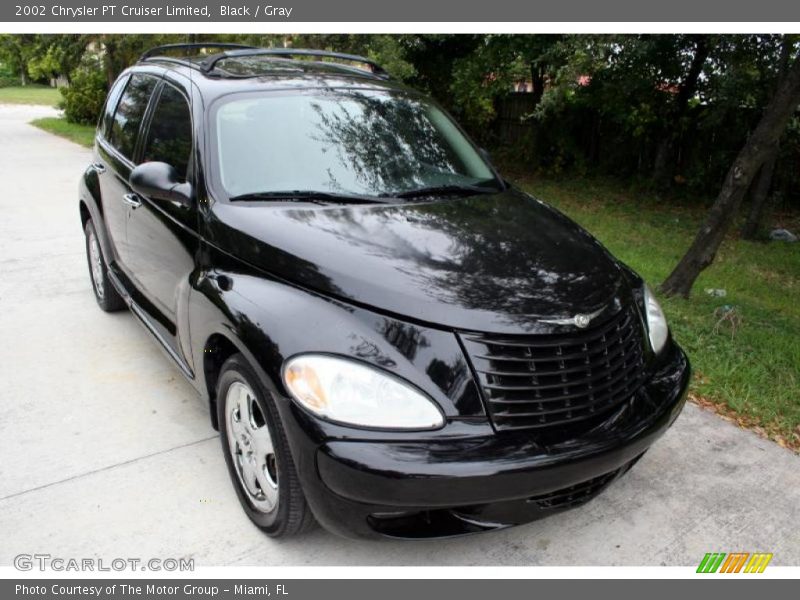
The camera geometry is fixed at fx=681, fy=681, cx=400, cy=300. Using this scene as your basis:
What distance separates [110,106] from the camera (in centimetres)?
493

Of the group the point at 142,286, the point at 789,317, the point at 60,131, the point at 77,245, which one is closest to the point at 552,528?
the point at 142,286

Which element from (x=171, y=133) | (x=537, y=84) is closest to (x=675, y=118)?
(x=537, y=84)

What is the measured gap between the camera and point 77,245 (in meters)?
7.17

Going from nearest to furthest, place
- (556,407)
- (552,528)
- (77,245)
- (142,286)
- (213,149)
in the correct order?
(556,407) → (552,528) → (213,149) → (142,286) → (77,245)

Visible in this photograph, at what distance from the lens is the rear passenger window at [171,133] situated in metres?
3.42

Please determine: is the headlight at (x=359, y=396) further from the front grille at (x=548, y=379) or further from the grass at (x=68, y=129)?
the grass at (x=68, y=129)

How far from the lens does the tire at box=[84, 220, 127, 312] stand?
199 inches

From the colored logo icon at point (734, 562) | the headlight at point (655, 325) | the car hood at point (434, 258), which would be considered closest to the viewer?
the car hood at point (434, 258)

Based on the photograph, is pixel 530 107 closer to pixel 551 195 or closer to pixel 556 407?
pixel 551 195

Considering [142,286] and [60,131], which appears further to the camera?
[60,131]

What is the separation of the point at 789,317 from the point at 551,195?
631cm

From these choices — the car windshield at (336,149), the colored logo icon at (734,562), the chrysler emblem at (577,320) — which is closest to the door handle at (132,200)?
the car windshield at (336,149)

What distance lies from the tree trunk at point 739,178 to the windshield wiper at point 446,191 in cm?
301

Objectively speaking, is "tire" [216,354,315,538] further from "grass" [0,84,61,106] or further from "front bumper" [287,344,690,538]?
"grass" [0,84,61,106]
